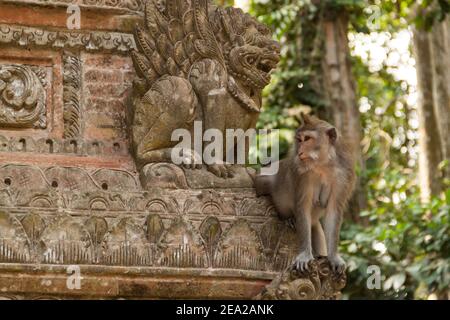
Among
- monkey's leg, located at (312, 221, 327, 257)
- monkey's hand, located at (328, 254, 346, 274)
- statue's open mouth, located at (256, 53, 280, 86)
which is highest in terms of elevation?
statue's open mouth, located at (256, 53, 280, 86)

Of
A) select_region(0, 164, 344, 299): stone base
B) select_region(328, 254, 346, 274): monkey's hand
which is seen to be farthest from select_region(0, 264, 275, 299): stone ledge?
select_region(328, 254, 346, 274): monkey's hand

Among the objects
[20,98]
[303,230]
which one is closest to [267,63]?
[303,230]

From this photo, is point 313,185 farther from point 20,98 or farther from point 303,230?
point 20,98

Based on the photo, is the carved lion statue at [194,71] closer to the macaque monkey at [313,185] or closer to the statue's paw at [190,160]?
the statue's paw at [190,160]

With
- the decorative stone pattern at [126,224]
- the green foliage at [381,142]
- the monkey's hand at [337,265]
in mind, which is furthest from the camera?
the green foliage at [381,142]

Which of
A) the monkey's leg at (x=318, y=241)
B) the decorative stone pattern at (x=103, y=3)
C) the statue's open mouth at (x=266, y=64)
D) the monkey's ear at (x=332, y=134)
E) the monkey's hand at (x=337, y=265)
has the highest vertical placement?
the decorative stone pattern at (x=103, y=3)

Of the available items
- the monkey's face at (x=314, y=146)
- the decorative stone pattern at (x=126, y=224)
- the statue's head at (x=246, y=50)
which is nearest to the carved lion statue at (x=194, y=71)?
the statue's head at (x=246, y=50)

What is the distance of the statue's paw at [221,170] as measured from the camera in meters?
10.1

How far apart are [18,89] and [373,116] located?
12.4 m

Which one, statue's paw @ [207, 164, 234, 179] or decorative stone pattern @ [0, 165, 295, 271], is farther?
statue's paw @ [207, 164, 234, 179]

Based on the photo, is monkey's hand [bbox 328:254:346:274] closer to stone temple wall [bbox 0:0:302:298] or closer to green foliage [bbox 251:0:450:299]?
stone temple wall [bbox 0:0:302:298]

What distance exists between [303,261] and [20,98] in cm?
250

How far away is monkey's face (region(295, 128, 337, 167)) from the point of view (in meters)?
9.94
